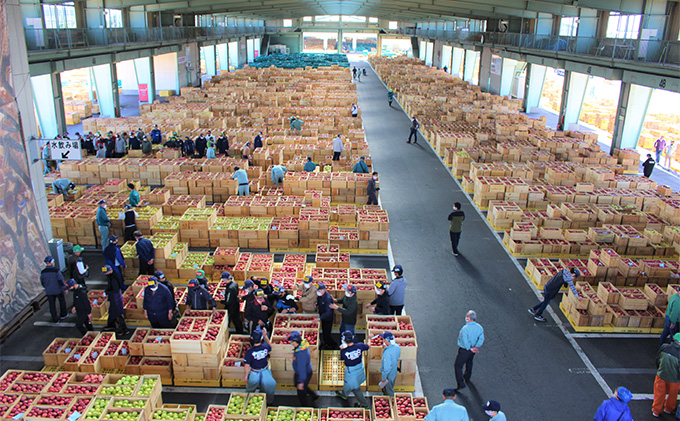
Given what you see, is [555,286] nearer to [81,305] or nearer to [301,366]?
[301,366]

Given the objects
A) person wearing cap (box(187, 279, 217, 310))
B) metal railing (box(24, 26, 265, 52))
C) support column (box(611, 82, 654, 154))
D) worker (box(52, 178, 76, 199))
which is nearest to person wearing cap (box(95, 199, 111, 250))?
worker (box(52, 178, 76, 199))

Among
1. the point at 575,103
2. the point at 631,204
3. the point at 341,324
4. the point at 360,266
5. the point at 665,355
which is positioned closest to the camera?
the point at 665,355

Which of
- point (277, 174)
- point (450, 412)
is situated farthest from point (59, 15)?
point (450, 412)

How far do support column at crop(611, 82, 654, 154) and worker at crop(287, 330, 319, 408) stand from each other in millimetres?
23311

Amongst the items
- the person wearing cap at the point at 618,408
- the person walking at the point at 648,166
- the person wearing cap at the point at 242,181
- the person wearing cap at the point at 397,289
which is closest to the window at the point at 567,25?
the person walking at the point at 648,166

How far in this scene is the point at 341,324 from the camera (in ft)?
33.6

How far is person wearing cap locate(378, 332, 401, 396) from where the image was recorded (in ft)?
27.3

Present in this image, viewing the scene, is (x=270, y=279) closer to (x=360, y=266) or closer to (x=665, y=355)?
(x=360, y=266)

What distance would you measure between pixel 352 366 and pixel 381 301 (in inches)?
88.9

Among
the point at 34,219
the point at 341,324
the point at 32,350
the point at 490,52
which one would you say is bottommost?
the point at 32,350

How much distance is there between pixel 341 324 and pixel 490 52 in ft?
143

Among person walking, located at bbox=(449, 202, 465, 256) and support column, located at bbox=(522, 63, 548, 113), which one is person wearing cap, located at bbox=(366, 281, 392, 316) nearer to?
person walking, located at bbox=(449, 202, 465, 256)

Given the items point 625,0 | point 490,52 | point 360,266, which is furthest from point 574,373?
point 490,52

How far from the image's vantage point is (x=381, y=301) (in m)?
10.4
